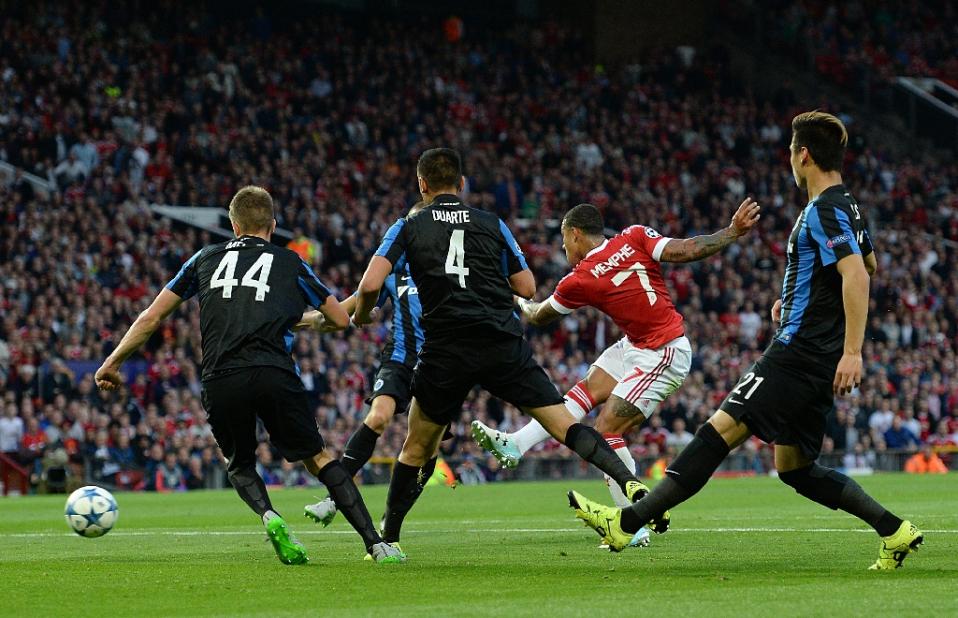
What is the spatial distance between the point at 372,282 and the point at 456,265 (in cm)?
55

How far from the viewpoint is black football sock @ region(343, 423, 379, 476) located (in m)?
11.8

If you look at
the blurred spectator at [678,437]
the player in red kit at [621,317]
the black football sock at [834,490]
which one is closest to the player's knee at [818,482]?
the black football sock at [834,490]

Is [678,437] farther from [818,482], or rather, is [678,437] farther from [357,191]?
[818,482]

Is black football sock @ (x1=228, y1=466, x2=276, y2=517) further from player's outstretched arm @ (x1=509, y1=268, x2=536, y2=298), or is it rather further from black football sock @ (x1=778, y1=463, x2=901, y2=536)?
black football sock @ (x1=778, y1=463, x2=901, y2=536)

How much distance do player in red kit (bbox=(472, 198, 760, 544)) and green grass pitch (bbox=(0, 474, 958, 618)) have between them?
2.80ft

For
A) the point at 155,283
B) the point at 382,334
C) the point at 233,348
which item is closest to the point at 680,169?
the point at 382,334

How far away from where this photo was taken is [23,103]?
29.3 meters

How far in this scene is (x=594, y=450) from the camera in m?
9.10

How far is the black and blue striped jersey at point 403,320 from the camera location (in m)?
12.3

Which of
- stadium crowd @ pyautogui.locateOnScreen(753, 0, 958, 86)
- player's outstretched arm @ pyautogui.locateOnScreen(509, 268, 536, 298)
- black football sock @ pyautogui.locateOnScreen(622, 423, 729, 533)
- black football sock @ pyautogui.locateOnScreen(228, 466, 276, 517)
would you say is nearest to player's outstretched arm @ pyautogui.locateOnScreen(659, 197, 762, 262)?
player's outstretched arm @ pyautogui.locateOnScreen(509, 268, 536, 298)

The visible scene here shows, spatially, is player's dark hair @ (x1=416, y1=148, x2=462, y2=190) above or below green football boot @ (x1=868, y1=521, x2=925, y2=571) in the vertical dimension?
above

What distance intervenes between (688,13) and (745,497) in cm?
2752

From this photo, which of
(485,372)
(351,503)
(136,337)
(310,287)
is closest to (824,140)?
(485,372)

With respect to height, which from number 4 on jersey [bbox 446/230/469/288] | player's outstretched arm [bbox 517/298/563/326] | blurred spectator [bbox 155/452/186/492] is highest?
number 4 on jersey [bbox 446/230/469/288]
